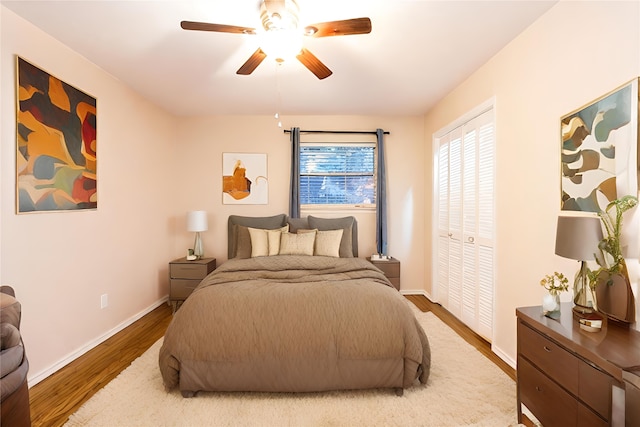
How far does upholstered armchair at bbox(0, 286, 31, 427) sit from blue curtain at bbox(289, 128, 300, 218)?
2.97 meters

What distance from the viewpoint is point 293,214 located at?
13.6ft

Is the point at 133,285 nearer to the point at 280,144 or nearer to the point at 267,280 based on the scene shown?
the point at 267,280

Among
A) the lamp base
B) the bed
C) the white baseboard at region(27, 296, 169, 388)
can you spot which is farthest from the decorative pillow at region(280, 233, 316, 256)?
the white baseboard at region(27, 296, 169, 388)

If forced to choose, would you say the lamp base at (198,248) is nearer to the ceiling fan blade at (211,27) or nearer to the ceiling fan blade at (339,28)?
the ceiling fan blade at (211,27)

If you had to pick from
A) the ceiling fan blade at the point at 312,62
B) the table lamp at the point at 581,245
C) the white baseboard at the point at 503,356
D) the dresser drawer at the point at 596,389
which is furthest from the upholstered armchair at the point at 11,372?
the white baseboard at the point at 503,356

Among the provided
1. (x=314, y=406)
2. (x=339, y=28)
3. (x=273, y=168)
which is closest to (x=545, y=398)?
(x=314, y=406)

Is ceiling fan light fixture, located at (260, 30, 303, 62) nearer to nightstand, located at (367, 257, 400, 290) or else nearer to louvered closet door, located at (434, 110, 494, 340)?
louvered closet door, located at (434, 110, 494, 340)

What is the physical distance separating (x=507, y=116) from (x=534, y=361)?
1.85 metres

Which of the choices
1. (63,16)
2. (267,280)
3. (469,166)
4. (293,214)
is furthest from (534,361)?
(63,16)

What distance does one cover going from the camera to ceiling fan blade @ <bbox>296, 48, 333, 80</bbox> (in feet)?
6.53

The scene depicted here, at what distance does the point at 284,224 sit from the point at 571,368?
3.23m

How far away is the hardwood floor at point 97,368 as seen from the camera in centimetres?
190

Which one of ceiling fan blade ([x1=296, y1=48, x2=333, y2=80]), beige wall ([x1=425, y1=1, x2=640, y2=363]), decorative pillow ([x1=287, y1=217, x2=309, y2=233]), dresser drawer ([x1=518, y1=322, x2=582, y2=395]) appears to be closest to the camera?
→ dresser drawer ([x1=518, y1=322, x2=582, y2=395])

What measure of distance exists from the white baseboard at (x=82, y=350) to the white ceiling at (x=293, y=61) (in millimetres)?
2560
